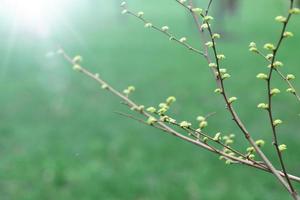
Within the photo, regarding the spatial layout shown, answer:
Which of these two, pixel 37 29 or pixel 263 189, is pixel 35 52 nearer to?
pixel 37 29

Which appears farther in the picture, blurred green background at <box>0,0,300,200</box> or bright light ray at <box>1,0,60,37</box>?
bright light ray at <box>1,0,60,37</box>

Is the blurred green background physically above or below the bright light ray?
below

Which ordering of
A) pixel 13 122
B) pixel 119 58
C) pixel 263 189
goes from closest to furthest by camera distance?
pixel 263 189 → pixel 13 122 → pixel 119 58

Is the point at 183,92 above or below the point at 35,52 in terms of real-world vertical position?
below

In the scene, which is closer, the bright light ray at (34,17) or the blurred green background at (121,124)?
the blurred green background at (121,124)

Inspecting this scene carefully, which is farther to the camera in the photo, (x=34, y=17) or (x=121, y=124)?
(x=34, y=17)

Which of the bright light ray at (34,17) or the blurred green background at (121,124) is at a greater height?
the bright light ray at (34,17)

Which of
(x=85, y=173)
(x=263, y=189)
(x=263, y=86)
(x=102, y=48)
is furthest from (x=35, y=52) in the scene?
(x=263, y=189)

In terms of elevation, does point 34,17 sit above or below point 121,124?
above
